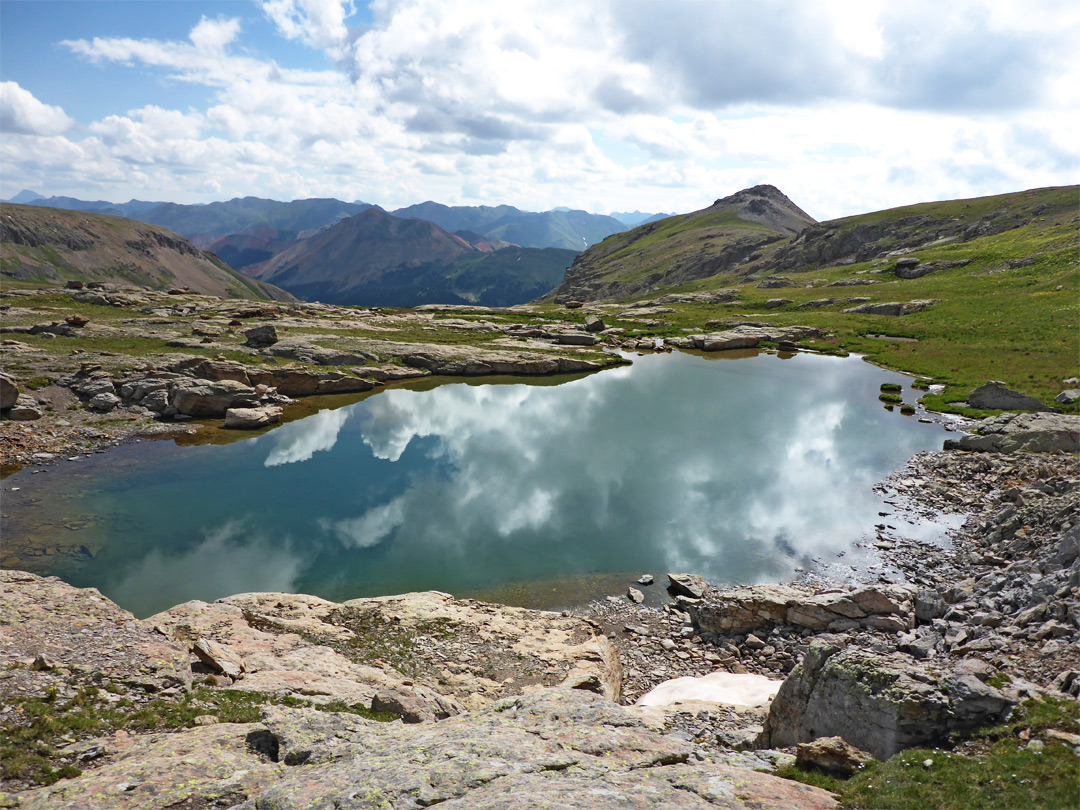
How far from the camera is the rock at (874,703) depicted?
12.2 meters

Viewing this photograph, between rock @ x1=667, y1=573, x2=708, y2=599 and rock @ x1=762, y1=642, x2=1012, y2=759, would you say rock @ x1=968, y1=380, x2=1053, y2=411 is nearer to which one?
rock @ x1=667, y1=573, x2=708, y2=599

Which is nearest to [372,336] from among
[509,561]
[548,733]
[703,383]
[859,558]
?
[703,383]

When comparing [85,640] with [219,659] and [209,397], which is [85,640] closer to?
[219,659]

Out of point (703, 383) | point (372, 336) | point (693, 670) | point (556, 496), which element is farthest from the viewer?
point (372, 336)

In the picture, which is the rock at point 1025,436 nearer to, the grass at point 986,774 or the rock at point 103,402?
the grass at point 986,774

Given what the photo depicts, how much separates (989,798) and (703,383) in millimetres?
66546

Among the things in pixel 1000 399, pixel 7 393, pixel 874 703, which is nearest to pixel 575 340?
pixel 1000 399

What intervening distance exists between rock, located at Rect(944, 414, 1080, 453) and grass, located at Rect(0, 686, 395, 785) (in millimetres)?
47014

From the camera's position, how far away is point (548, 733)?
12930mm

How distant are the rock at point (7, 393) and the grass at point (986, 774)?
6176 centimetres

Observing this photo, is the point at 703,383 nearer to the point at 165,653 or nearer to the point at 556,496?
the point at 556,496

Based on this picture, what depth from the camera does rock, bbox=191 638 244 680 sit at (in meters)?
16.6

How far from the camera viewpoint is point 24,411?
46625 mm

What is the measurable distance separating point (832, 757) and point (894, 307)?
4658 inches
